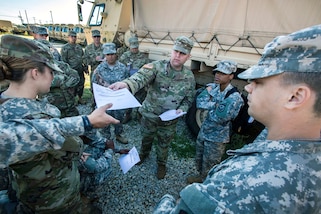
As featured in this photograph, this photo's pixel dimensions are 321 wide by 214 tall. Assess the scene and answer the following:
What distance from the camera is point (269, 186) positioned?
0.59 meters

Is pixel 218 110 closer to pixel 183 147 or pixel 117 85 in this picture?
pixel 117 85

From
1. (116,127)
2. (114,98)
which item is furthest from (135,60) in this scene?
(114,98)

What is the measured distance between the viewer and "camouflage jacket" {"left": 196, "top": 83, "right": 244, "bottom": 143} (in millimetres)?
2301

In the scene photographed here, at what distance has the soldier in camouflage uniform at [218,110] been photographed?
91.1 inches

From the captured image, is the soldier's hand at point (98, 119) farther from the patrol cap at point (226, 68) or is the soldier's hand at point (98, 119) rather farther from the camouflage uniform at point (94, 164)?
the patrol cap at point (226, 68)

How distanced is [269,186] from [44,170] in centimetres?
121

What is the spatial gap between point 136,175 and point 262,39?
2.65 metres

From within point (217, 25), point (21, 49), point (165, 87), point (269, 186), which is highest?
point (217, 25)

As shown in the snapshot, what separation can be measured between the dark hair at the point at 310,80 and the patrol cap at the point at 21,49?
1309mm

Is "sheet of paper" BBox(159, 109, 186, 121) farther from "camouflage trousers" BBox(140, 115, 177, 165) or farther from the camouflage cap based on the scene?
the camouflage cap

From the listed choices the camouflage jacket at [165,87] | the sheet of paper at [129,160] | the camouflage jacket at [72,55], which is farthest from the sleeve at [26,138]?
the camouflage jacket at [72,55]

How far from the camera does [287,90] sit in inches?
25.8

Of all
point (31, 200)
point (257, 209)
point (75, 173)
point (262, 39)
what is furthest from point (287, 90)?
point (262, 39)

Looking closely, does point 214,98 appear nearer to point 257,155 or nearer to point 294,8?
point 294,8
